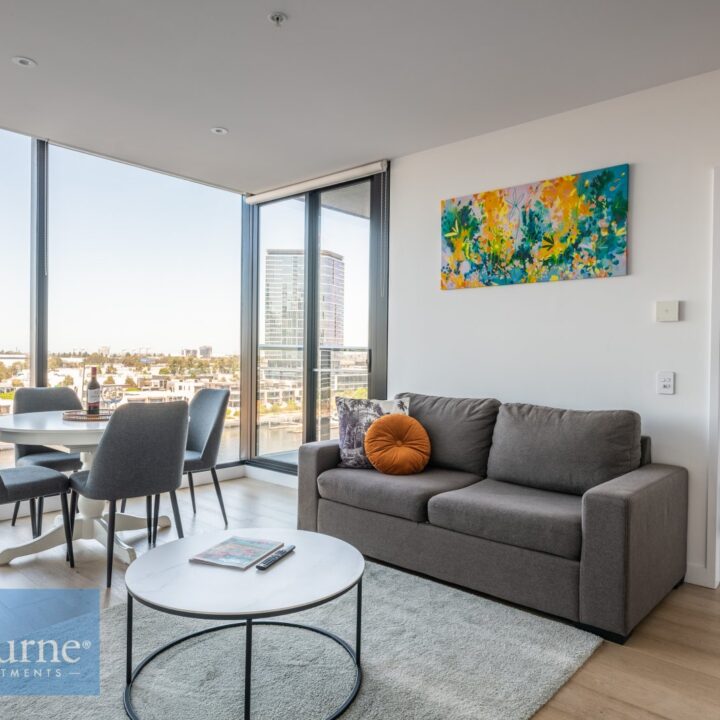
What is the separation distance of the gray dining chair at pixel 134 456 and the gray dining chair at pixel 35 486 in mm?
74

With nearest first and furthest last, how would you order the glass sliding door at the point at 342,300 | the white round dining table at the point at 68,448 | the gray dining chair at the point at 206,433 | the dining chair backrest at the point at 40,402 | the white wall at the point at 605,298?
the white round dining table at the point at 68,448, the white wall at the point at 605,298, the dining chair backrest at the point at 40,402, the gray dining chair at the point at 206,433, the glass sliding door at the point at 342,300

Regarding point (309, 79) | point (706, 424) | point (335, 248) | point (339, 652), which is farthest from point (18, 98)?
point (706, 424)

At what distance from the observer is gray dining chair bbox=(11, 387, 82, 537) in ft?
11.2

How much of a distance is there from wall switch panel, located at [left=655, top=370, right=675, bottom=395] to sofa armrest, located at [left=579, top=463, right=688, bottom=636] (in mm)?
625

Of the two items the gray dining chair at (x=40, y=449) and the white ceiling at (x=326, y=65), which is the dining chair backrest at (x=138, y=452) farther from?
the white ceiling at (x=326, y=65)

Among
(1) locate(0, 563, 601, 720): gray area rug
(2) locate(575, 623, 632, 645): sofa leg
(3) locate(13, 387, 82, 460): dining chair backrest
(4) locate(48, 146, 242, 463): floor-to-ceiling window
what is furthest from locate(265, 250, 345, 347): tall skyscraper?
(2) locate(575, 623, 632, 645): sofa leg

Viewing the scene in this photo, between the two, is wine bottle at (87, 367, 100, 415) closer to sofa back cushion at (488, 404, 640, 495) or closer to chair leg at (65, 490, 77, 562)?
chair leg at (65, 490, 77, 562)

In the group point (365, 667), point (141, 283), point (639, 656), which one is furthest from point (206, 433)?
point (639, 656)

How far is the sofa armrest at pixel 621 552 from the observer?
2.22 m

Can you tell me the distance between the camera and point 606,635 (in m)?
2.28

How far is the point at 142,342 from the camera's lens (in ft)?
15.0

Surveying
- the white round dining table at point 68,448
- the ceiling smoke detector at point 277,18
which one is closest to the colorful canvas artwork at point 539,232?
the ceiling smoke detector at point 277,18

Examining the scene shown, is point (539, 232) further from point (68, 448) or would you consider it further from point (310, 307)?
point (68, 448)

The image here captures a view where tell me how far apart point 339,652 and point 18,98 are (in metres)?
3.31
